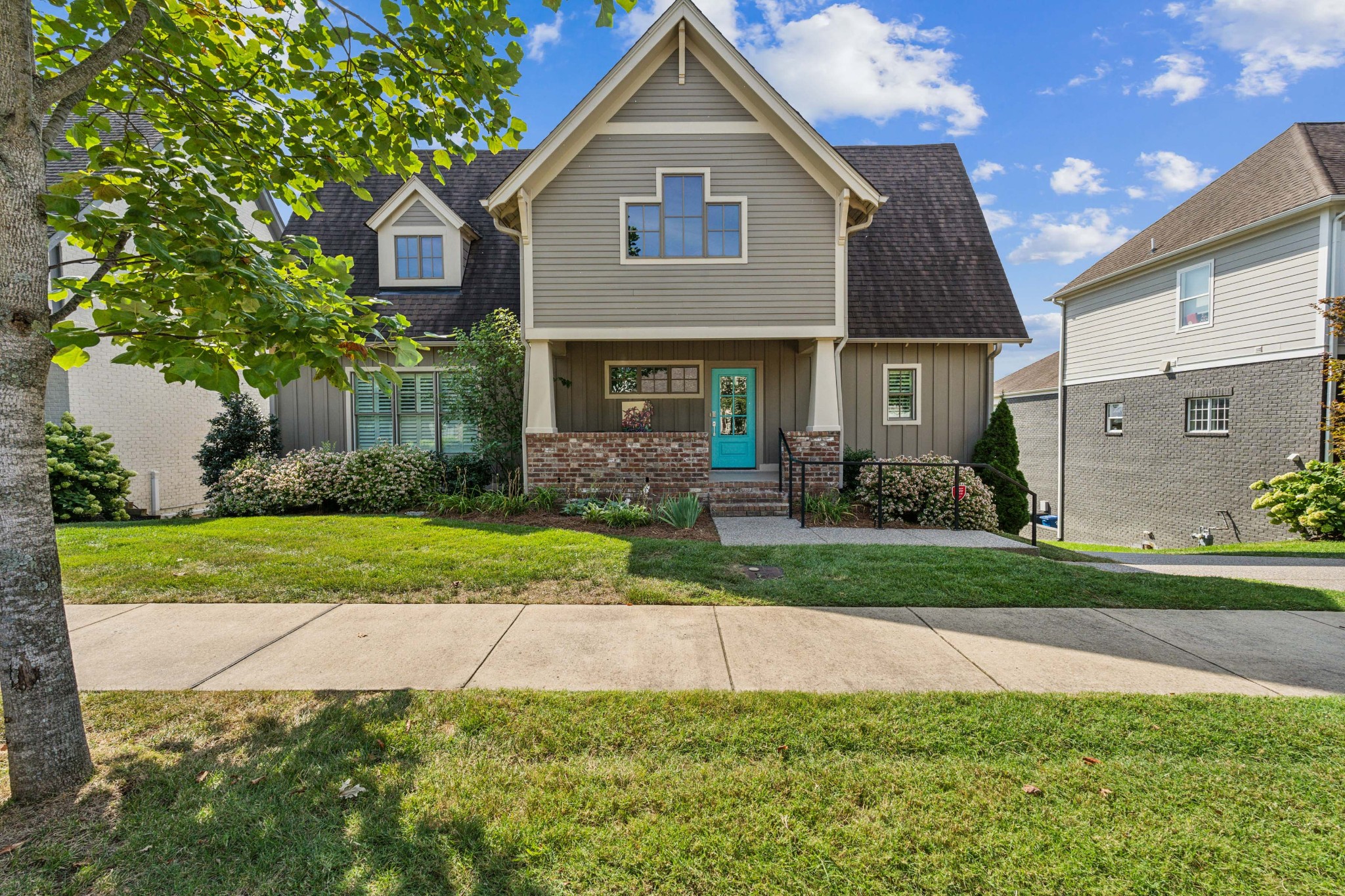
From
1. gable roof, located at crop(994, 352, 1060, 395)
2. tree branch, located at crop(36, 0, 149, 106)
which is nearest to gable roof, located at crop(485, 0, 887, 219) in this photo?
tree branch, located at crop(36, 0, 149, 106)

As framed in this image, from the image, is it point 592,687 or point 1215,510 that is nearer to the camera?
point 592,687

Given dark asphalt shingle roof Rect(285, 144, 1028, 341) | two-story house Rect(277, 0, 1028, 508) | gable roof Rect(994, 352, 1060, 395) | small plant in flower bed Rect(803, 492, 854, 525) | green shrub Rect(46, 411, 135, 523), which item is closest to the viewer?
small plant in flower bed Rect(803, 492, 854, 525)

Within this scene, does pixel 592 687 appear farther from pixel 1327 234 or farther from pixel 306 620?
pixel 1327 234

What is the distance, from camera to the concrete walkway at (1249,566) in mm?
6629

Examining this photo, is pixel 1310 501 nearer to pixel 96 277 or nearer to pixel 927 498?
pixel 927 498

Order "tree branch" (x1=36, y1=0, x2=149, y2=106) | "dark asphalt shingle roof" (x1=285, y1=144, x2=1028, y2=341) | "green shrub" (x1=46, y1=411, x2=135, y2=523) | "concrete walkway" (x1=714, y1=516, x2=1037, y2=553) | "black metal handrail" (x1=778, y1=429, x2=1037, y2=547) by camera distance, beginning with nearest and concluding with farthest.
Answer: "tree branch" (x1=36, y1=0, x2=149, y2=106) < "concrete walkway" (x1=714, y1=516, x2=1037, y2=553) < "black metal handrail" (x1=778, y1=429, x2=1037, y2=547) < "green shrub" (x1=46, y1=411, x2=135, y2=523) < "dark asphalt shingle roof" (x1=285, y1=144, x2=1028, y2=341)

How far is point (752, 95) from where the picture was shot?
1019cm

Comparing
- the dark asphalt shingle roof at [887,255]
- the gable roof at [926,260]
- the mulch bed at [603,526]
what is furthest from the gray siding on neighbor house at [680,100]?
the mulch bed at [603,526]

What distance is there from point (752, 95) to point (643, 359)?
16.9 ft

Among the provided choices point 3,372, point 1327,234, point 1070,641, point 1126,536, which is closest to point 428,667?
point 3,372

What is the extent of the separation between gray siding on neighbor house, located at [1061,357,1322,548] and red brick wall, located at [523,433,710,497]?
11318 mm

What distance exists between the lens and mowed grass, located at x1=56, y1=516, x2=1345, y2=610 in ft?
18.1

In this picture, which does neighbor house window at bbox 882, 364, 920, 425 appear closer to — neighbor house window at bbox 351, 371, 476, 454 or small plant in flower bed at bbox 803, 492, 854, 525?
small plant in flower bed at bbox 803, 492, 854, 525

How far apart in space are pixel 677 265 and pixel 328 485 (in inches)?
290
